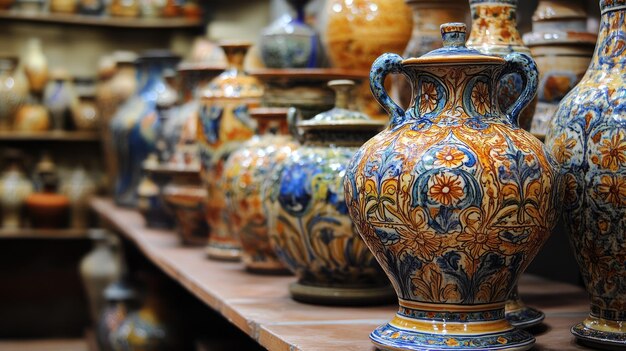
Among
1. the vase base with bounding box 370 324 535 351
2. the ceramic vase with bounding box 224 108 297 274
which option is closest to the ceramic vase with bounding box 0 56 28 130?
the ceramic vase with bounding box 224 108 297 274

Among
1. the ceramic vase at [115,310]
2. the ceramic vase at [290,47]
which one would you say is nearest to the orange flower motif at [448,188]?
the ceramic vase at [290,47]

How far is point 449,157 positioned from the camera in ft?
3.88

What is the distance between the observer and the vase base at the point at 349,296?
175cm

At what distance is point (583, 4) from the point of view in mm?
1807

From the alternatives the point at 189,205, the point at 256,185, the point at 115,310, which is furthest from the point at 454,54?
the point at 115,310

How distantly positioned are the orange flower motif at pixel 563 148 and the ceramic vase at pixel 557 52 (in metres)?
0.36

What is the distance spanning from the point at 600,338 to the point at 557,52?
566 mm

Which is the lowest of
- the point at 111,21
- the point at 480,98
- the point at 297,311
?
the point at 297,311

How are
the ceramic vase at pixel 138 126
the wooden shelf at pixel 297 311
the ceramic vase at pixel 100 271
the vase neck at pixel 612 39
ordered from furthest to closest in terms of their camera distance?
the ceramic vase at pixel 100 271
the ceramic vase at pixel 138 126
the wooden shelf at pixel 297 311
the vase neck at pixel 612 39

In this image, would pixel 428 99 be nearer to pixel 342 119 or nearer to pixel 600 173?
pixel 600 173

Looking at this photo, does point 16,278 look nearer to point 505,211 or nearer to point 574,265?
point 574,265

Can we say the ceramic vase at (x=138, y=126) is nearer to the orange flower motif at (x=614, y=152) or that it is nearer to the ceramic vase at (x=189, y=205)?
the ceramic vase at (x=189, y=205)

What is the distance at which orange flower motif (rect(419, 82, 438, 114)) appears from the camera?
4.14 ft

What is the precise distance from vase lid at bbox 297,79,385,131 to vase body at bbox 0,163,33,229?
3517mm
